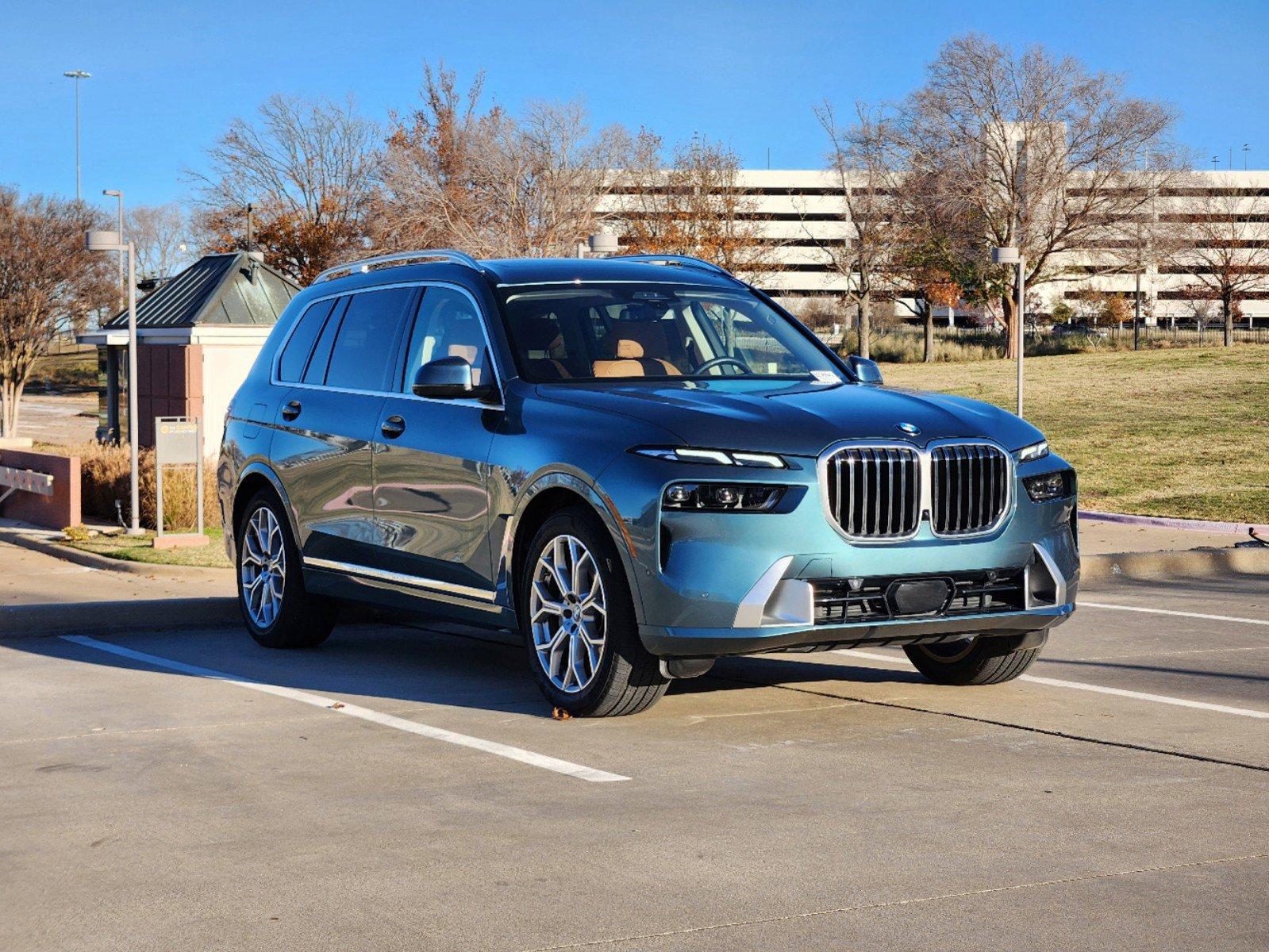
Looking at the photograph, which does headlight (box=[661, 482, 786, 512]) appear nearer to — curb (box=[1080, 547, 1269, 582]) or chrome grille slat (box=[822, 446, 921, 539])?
chrome grille slat (box=[822, 446, 921, 539])

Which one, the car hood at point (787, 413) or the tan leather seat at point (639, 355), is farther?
the tan leather seat at point (639, 355)

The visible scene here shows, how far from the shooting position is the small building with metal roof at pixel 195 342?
28.8m

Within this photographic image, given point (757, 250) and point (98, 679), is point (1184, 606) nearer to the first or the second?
point (98, 679)

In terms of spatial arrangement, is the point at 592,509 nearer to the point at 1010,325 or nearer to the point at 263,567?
the point at 263,567

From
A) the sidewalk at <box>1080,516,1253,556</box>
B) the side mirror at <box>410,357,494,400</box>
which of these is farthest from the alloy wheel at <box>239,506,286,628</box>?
the sidewalk at <box>1080,516,1253,556</box>

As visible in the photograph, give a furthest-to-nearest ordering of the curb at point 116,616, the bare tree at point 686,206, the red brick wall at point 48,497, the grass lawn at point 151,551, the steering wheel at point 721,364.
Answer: the bare tree at point 686,206 → the red brick wall at point 48,497 → the grass lawn at point 151,551 → the curb at point 116,616 → the steering wheel at point 721,364

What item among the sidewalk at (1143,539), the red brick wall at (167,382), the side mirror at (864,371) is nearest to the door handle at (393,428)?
the side mirror at (864,371)

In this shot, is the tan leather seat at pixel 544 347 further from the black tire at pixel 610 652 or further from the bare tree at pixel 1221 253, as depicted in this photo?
the bare tree at pixel 1221 253

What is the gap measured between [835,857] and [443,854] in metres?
1.16

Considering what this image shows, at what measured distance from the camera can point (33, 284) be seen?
1925 inches

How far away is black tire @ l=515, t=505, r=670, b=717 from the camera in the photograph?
691 centimetres

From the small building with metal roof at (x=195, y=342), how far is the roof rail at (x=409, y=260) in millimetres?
18376

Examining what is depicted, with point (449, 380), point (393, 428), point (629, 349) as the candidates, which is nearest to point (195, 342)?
point (393, 428)

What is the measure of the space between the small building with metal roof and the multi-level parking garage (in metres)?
27.7
